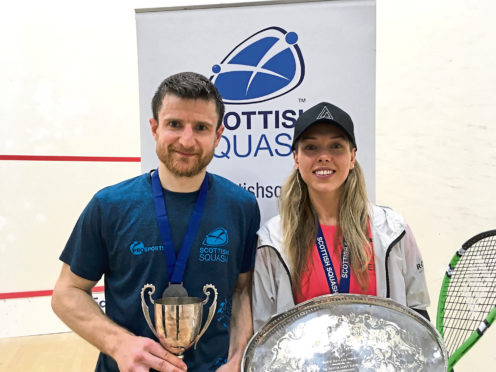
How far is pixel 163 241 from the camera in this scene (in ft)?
4.58

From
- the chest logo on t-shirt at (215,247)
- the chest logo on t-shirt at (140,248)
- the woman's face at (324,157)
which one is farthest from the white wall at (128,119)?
the chest logo on t-shirt at (140,248)

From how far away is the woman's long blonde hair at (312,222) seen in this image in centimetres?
152

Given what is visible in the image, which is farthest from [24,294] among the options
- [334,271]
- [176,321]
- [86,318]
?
[334,271]

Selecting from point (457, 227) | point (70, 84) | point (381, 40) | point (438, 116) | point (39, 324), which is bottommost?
point (39, 324)

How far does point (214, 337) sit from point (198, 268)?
240mm

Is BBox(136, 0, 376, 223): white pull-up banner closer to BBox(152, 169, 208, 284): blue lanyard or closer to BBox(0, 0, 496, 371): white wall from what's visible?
BBox(152, 169, 208, 284): blue lanyard

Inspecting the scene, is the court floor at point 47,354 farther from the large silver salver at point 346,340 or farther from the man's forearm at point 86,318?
Answer: the large silver salver at point 346,340

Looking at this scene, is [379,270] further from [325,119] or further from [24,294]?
[24,294]

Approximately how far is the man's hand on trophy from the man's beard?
0.49 m

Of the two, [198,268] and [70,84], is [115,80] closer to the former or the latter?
[70,84]

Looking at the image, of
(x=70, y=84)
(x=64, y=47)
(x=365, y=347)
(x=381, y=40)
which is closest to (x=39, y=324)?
(x=70, y=84)

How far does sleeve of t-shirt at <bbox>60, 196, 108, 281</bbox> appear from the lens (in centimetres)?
142

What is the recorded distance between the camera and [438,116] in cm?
323

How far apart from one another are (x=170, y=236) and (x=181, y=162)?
8.8 inches
